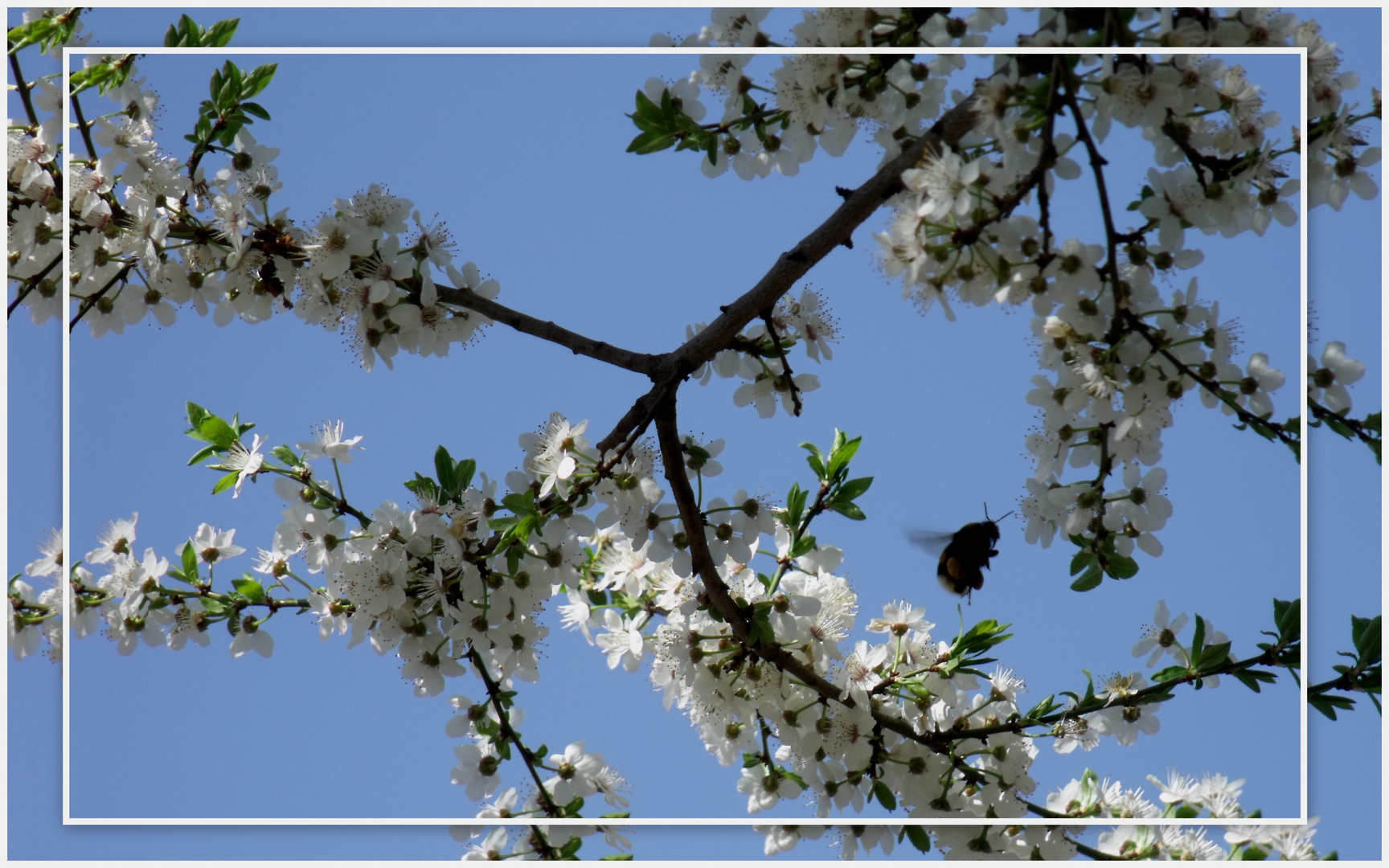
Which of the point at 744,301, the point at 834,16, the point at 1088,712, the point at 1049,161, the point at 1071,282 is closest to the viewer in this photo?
the point at 1049,161

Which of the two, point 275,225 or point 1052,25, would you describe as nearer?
point 1052,25

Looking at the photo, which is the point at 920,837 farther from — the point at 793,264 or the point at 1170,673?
the point at 793,264

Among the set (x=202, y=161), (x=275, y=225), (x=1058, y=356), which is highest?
(x=202, y=161)

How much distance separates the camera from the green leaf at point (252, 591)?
2.29 metres

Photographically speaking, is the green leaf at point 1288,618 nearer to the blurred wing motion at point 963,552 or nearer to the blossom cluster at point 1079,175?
the blossom cluster at point 1079,175

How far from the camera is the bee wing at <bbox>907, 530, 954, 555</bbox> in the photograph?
7.10 feet

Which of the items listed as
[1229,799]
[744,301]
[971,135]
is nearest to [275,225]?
[744,301]

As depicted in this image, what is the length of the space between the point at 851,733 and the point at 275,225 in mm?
1497

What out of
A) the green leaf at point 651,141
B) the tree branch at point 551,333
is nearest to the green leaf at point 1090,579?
the tree branch at point 551,333

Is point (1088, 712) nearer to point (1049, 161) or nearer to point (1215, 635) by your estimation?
point (1215, 635)

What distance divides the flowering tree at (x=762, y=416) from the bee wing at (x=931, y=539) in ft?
0.08

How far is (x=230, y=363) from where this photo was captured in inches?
90.7

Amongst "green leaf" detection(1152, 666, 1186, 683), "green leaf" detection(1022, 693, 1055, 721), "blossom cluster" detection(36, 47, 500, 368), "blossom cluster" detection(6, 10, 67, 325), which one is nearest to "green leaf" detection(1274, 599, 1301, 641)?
"green leaf" detection(1152, 666, 1186, 683)

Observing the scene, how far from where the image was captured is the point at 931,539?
218 cm
